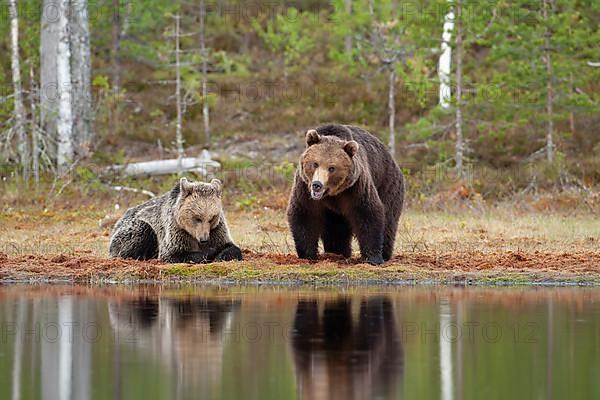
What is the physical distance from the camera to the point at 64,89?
29.3 metres

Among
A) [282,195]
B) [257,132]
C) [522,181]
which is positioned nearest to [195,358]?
[282,195]

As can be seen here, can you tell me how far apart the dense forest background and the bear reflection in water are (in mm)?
17156

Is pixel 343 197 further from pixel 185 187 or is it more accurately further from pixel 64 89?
pixel 64 89

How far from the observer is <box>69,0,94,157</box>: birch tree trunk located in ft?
96.9

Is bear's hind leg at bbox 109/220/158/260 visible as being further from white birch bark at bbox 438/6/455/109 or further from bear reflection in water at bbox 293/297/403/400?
white birch bark at bbox 438/6/455/109

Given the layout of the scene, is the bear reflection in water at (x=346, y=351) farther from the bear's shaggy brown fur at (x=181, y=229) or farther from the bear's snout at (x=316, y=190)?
the bear's shaggy brown fur at (x=181, y=229)

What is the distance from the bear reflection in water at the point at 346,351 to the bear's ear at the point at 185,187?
10.4ft

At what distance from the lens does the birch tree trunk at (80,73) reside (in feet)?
96.9

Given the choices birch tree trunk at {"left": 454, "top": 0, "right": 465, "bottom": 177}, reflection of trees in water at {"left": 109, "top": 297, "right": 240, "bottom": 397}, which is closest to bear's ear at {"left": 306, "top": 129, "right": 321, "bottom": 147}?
reflection of trees in water at {"left": 109, "top": 297, "right": 240, "bottom": 397}

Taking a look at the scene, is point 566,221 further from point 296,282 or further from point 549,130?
point 296,282

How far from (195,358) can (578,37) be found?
2217 centimetres

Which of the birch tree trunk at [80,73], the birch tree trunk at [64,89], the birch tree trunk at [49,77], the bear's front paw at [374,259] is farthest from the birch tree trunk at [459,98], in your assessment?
the bear's front paw at [374,259]

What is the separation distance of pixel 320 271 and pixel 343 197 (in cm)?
103

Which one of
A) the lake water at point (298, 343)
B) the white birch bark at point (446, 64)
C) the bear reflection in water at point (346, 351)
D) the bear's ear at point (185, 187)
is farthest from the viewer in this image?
the white birch bark at point (446, 64)
